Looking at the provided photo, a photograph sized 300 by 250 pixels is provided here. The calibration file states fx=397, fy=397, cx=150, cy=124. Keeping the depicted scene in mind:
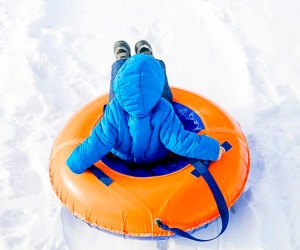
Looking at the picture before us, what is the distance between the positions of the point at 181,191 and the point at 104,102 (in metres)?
1.01

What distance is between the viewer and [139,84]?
6.17 ft

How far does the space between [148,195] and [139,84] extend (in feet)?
2.15

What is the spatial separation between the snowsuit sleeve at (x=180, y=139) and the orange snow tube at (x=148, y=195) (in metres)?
0.12

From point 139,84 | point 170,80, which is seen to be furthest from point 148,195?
point 170,80

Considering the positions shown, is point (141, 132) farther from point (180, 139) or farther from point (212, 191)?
point (212, 191)

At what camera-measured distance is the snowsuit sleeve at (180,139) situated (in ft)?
7.14

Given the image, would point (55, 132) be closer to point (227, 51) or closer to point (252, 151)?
point (252, 151)

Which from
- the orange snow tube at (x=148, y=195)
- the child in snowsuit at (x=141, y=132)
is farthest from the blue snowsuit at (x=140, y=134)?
the orange snow tube at (x=148, y=195)

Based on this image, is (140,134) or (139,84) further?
(140,134)

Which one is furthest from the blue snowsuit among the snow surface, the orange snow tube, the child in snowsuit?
the snow surface

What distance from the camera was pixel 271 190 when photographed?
264 cm

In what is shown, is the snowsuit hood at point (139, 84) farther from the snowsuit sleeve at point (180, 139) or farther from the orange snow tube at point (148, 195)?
the orange snow tube at point (148, 195)

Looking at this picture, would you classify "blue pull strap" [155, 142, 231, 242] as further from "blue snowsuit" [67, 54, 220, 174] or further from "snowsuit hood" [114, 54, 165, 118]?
"snowsuit hood" [114, 54, 165, 118]

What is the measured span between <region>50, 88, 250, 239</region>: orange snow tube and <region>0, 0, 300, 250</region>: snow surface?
0.33 metres
